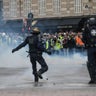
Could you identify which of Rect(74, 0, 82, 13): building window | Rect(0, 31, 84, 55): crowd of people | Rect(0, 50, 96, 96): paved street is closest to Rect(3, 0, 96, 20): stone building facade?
Rect(74, 0, 82, 13): building window

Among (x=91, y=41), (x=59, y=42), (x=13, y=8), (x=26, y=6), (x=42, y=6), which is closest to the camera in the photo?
(x=91, y=41)

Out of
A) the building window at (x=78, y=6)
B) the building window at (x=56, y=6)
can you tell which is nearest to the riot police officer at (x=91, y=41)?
the building window at (x=78, y=6)

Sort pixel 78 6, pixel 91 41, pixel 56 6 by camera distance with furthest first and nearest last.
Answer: pixel 56 6, pixel 78 6, pixel 91 41

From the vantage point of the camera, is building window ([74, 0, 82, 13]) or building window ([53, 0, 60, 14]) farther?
building window ([53, 0, 60, 14])

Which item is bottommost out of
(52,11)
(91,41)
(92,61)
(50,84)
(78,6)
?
(52,11)

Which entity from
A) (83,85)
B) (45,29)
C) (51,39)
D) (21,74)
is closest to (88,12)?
(45,29)

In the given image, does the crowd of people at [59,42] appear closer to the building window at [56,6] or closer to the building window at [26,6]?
the building window at [56,6]

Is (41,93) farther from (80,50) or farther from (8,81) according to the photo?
(80,50)

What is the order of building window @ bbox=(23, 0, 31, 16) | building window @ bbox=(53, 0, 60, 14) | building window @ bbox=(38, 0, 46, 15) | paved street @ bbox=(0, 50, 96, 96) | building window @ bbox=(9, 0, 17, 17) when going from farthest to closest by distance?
building window @ bbox=(9, 0, 17, 17) → building window @ bbox=(23, 0, 31, 16) → building window @ bbox=(38, 0, 46, 15) → building window @ bbox=(53, 0, 60, 14) → paved street @ bbox=(0, 50, 96, 96)

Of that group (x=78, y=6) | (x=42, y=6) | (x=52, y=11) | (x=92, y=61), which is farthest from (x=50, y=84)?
(x=42, y=6)

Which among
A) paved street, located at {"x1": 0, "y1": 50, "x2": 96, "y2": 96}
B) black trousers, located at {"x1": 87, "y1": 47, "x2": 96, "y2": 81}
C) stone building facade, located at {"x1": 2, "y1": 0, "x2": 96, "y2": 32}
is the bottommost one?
stone building facade, located at {"x1": 2, "y1": 0, "x2": 96, "y2": 32}

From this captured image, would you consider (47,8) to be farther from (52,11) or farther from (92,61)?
(92,61)

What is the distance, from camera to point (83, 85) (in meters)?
17.6

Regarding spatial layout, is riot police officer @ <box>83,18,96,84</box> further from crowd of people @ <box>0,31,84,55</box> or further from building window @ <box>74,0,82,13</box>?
building window @ <box>74,0,82,13</box>
